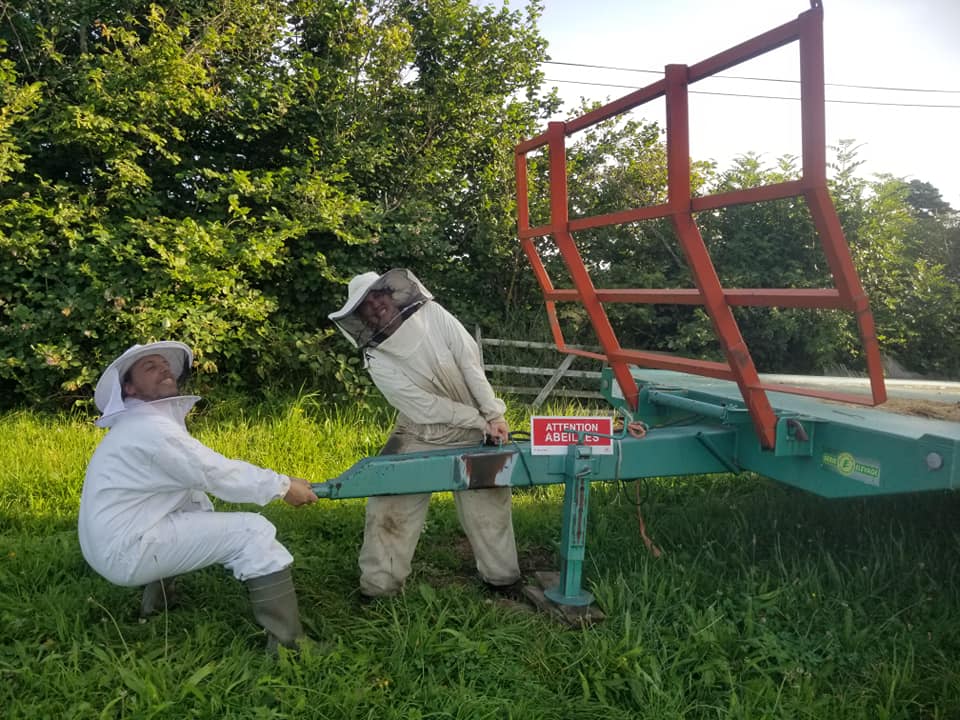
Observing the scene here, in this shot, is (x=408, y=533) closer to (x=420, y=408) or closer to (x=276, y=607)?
(x=420, y=408)

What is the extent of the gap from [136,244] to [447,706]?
6076mm

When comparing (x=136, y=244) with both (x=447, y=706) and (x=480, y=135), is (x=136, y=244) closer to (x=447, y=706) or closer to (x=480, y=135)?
(x=480, y=135)

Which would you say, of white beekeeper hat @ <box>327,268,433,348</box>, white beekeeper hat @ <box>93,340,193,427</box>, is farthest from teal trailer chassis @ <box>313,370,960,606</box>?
white beekeeper hat @ <box>93,340,193,427</box>

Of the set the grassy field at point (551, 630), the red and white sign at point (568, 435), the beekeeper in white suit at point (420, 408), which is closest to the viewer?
the grassy field at point (551, 630)

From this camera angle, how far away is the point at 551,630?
322cm

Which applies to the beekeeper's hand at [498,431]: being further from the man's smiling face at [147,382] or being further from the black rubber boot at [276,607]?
the man's smiling face at [147,382]

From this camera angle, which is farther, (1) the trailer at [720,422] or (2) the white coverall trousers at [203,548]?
(2) the white coverall trousers at [203,548]

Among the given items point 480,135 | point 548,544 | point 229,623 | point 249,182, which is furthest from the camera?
point 480,135

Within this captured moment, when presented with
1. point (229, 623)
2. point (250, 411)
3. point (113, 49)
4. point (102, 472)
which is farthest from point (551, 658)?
point (113, 49)

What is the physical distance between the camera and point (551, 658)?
306 cm

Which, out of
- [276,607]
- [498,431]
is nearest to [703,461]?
[498,431]

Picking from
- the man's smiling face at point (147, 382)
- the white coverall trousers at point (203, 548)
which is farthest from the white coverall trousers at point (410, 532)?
the man's smiling face at point (147, 382)

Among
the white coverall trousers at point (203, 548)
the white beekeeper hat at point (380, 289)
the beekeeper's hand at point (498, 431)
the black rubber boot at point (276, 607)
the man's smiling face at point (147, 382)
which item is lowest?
the black rubber boot at point (276, 607)

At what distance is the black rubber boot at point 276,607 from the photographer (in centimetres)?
301
